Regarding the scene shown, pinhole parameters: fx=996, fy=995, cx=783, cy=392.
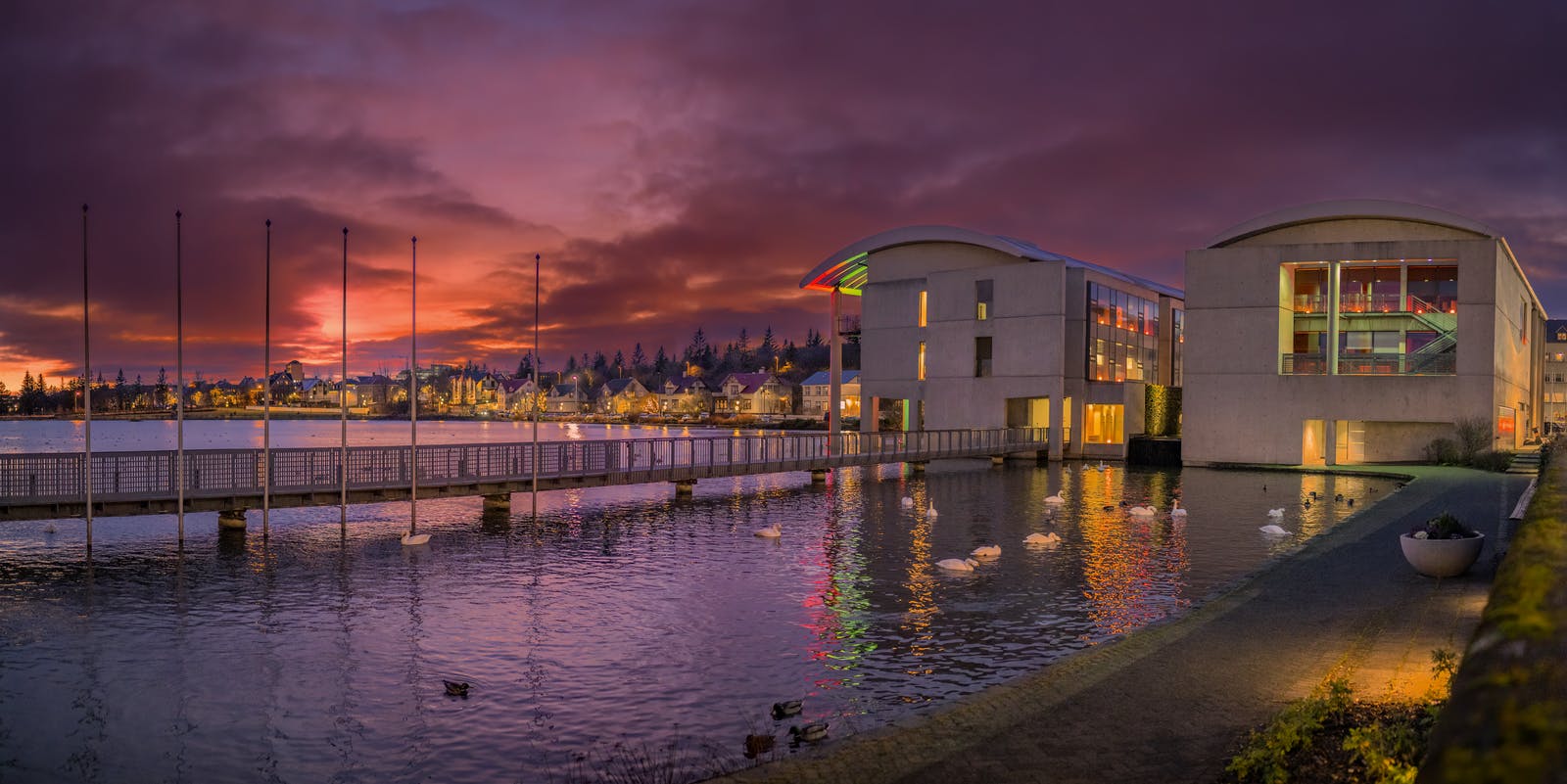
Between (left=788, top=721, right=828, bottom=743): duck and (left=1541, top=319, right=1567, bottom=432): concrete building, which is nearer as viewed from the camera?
(left=788, top=721, right=828, bottom=743): duck

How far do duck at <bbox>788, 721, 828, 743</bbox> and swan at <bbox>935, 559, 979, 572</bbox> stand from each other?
1129 cm

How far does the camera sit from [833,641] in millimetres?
15367

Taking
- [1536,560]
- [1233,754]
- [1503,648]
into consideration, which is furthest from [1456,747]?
[1233,754]

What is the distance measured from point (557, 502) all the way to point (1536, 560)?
117 ft

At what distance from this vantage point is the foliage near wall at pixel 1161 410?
6338 centimetres

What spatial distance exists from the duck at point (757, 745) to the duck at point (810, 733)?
0.91 ft

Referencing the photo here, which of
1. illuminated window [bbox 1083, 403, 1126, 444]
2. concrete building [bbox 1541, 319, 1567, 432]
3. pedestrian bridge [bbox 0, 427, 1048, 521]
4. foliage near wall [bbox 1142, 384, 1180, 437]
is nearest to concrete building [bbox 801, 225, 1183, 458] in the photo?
illuminated window [bbox 1083, 403, 1126, 444]

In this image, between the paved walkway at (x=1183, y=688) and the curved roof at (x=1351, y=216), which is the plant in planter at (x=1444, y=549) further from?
the curved roof at (x=1351, y=216)

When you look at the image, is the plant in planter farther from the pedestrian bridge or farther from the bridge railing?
the bridge railing

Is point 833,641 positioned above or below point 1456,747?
below

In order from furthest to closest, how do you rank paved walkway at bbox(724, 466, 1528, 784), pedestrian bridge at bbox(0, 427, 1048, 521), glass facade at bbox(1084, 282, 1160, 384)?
glass facade at bbox(1084, 282, 1160, 384)
pedestrian bridge at bbox(0, 427, 1048, 521)
paved walkway at bbox(724, 466, 1528, 784)

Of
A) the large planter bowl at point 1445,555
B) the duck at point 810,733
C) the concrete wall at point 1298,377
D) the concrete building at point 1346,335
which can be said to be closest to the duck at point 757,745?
the duck at point 810,733

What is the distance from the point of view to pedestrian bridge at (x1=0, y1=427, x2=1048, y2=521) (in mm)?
24438

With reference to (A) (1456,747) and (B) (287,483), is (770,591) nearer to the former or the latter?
(B) (287,483)
